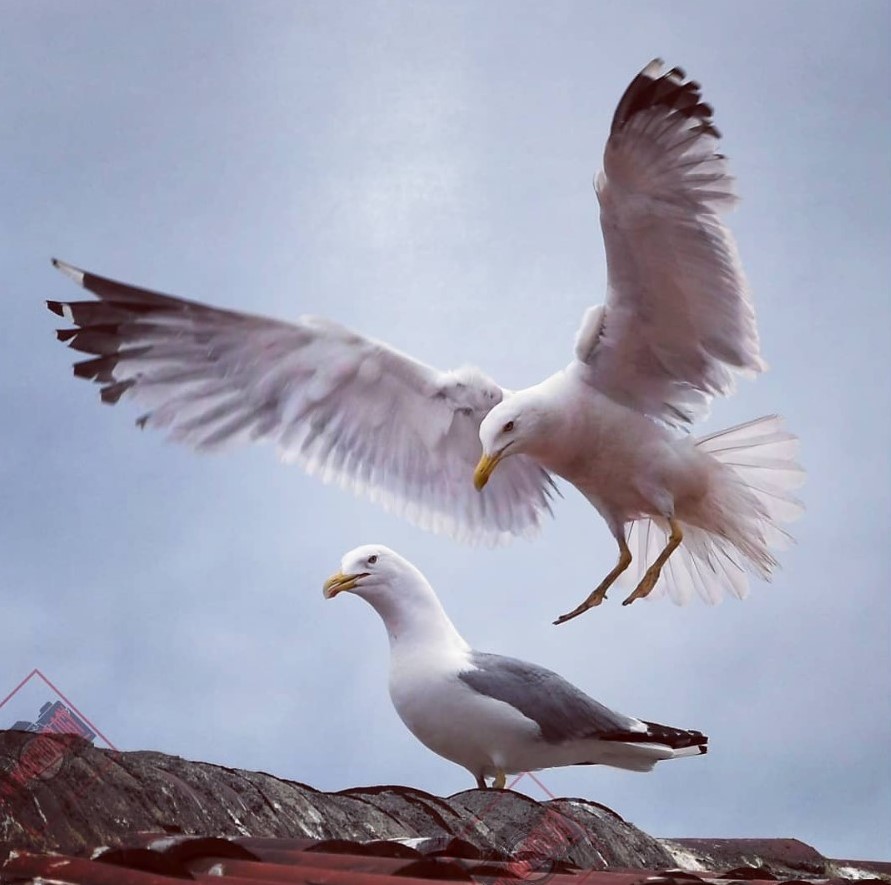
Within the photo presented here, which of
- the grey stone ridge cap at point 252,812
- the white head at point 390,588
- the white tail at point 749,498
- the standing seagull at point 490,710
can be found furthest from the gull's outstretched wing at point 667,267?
the grey stone ridge cap at point 252,812

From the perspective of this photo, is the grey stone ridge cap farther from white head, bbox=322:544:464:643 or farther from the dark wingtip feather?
the dark wingtip feather

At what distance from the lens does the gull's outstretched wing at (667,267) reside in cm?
509

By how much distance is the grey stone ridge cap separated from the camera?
2377 millimetres

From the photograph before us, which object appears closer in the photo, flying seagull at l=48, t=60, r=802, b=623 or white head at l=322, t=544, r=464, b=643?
white head at l=322, t=544, r=464, b=643

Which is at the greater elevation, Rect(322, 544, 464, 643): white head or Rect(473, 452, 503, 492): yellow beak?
Rect(473, 452, 503, 492): yellow beak

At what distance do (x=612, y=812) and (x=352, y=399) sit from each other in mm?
2924

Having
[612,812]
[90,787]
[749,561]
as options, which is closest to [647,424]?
[749,561]

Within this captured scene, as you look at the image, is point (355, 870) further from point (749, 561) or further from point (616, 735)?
point (749, 561)

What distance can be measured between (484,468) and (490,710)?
1.12 m

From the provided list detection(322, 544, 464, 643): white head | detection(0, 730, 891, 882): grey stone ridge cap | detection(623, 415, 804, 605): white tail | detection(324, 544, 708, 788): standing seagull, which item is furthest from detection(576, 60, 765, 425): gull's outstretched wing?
detection(0, 730, 891, 882): grey stone ridge cap

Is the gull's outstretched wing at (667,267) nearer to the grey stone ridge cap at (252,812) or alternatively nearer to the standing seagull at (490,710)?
the standing seagull at (490,710)

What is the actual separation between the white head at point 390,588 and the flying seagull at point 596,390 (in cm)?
58

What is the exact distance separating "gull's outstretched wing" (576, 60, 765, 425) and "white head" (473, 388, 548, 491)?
44 centimetres

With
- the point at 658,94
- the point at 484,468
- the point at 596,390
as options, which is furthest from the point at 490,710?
the point at 658,94
